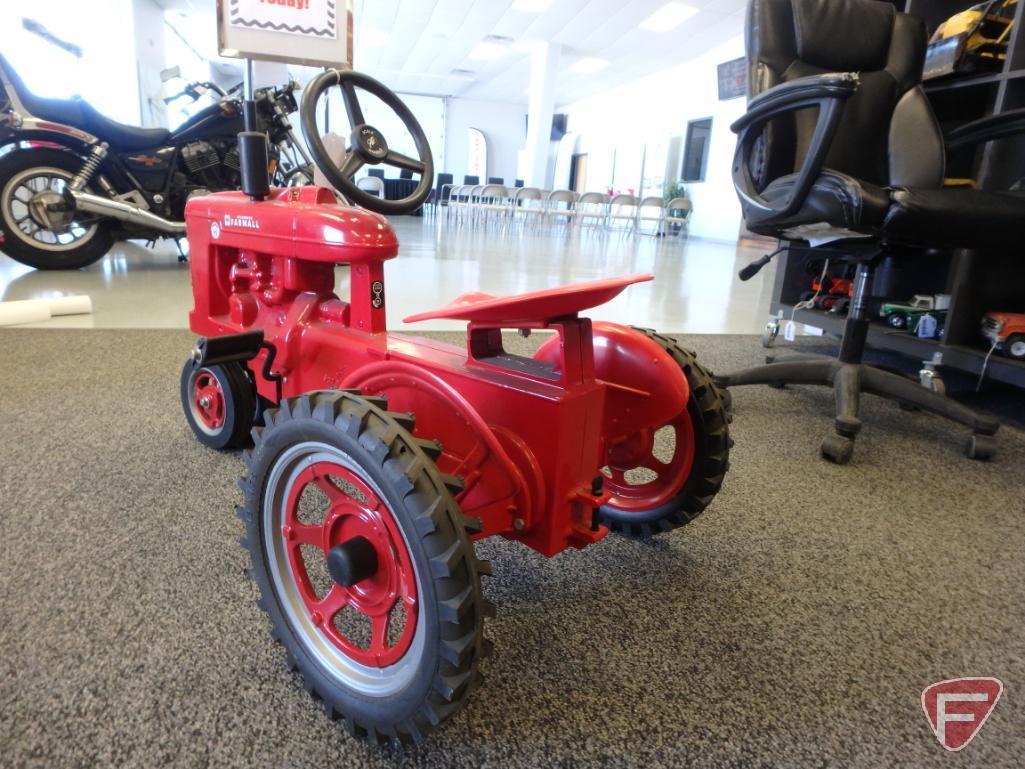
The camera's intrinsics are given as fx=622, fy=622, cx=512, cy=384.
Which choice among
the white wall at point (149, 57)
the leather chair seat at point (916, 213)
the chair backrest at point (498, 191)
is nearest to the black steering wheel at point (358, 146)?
the leather chair seat at point (916, 213)

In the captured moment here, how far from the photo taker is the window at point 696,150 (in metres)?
10.4

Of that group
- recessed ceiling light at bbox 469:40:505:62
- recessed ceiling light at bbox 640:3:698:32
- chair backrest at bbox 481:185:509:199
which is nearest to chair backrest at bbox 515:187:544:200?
chair backrest at bbox 481:185:509:199

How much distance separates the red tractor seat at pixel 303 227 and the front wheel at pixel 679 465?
455 millimetres

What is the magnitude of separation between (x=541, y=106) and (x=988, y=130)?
384 inches

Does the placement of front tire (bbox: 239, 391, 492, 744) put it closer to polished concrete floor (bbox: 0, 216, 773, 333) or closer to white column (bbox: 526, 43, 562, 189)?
polished concrete floor (bbox: 0, 216, 773, 333)

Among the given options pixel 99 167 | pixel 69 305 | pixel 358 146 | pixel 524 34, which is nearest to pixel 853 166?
pixel 358 146

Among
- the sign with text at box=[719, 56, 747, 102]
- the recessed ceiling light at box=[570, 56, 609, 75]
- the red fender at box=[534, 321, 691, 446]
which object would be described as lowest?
the red fender at box=[534, 321, 691, 446]

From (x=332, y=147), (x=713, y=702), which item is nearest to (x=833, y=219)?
(x=713, y=702)

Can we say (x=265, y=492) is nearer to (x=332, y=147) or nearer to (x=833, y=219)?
(x=833, y=219)

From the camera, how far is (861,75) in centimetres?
172

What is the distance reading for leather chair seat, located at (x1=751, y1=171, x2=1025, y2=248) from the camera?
50.6 inches

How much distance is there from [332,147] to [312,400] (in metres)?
2.80

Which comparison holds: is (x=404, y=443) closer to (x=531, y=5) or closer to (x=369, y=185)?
(x=369, y=185)

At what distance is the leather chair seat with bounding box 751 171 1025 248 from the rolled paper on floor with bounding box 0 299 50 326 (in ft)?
8.08
